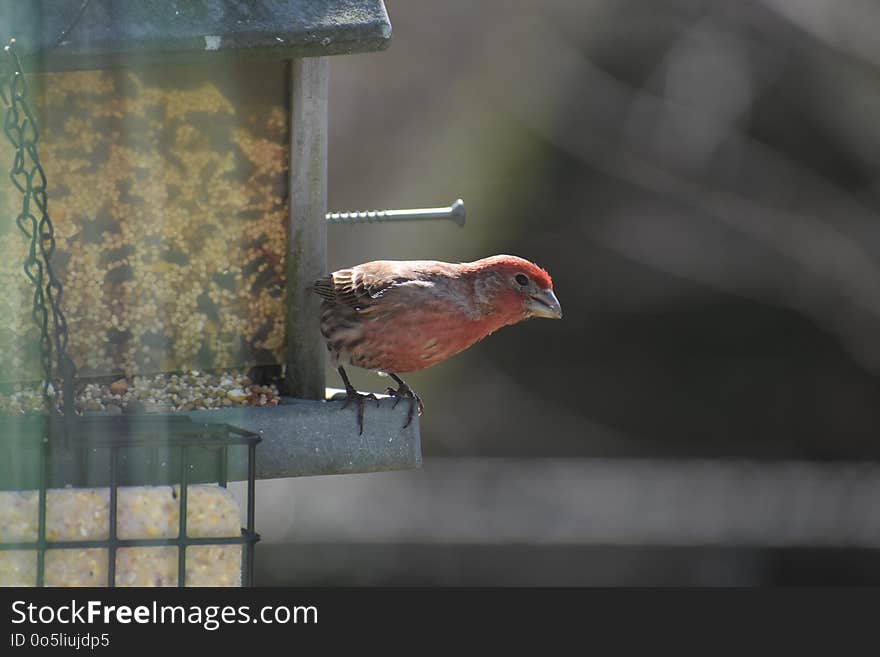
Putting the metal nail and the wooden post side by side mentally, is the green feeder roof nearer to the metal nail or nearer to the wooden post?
the wooden post

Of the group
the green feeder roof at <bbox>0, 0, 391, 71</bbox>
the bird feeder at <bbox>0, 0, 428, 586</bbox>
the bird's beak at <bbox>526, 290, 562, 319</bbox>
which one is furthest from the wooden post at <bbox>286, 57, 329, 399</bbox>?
the bird's beak at <bbox>526, 290, 562, 319</bbox>

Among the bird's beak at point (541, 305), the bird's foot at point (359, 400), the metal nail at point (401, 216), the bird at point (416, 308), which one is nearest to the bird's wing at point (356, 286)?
the bird at point (416, 308)

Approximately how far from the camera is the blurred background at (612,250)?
8414mm

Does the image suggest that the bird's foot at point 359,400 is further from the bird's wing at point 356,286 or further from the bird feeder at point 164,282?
the bird's wing at point 356,286

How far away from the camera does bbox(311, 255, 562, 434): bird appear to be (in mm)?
4016

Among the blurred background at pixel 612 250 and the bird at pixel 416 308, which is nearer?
the bird at pixel 416 308

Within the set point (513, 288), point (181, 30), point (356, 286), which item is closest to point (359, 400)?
point (356, 286)

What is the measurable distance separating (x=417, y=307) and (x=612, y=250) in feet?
16.3

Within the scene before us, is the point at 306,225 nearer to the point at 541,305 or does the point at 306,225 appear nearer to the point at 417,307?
A: the point at 417,307

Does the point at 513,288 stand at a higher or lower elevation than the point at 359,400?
higher

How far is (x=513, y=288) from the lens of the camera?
424 cm

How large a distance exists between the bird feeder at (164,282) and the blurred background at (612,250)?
168 inches

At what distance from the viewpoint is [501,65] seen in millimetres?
8461

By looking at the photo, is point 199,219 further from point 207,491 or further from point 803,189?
point 803,189
